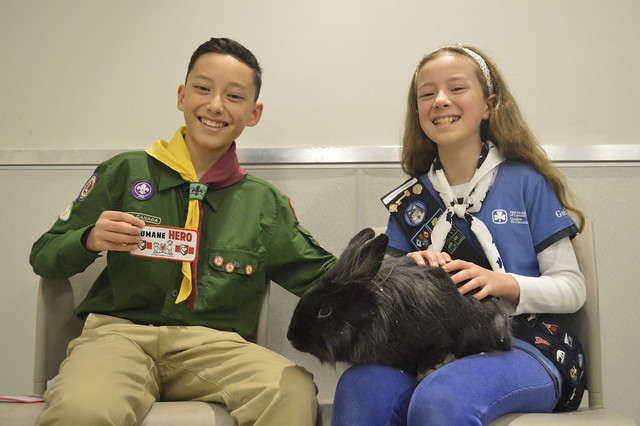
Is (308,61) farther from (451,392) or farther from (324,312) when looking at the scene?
(451,392)

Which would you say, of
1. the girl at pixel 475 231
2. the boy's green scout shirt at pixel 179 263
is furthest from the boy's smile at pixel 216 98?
the girl at pixel 475 231

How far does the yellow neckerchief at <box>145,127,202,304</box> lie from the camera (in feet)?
6.19

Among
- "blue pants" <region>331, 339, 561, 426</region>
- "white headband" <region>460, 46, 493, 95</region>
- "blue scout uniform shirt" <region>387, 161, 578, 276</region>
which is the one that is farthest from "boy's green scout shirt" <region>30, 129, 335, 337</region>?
"white headband" <region>460, 46, 493, 95</region>

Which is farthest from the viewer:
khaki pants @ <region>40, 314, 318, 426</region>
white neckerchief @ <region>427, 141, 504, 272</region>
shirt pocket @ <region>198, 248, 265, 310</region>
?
shirt pocket @ <region>198, 248, 265, 310</region>

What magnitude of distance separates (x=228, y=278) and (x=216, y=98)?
0.61m

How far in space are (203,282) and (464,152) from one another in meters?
0.93

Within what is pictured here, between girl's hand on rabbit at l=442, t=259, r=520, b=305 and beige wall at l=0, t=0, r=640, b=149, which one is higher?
beige wall at l=0, t=0, r=640, b=149

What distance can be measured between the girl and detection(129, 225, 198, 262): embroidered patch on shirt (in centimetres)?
58

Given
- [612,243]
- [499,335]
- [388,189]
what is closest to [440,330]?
[499,335]

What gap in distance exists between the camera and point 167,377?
1.82 m

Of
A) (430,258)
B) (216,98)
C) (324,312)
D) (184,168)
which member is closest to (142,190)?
(184,168)

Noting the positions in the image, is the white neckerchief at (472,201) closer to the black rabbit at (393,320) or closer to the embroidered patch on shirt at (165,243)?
the black rabbit at (393,320)

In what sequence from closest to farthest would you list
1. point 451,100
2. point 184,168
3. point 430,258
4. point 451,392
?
point 451,392 < point 430,258 < point 451,100 < point 184,168

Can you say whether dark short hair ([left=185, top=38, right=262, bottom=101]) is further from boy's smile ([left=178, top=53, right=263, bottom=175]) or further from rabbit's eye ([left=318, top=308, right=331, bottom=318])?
rabbit's eye ([left=318, top=308, right=331, bottom=318])
